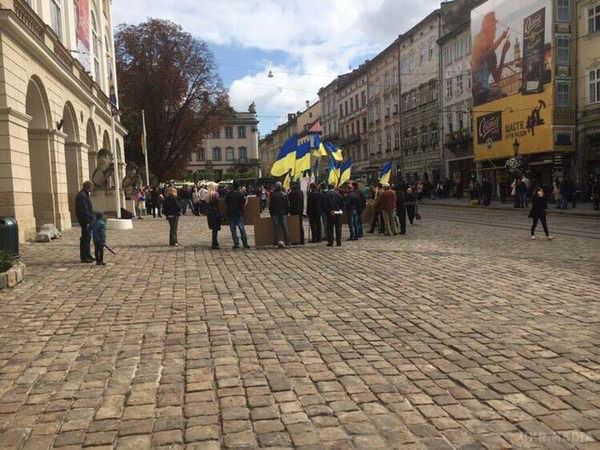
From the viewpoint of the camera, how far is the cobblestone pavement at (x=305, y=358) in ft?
12.0

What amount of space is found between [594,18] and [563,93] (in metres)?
4.18

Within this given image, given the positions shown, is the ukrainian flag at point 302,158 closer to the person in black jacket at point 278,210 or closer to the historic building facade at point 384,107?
the person in black jacket at point 278,210

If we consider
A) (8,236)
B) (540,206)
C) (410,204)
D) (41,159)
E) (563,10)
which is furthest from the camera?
(563,10)

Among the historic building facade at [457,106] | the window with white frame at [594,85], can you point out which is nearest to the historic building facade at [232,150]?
the historic building facade at [457,106]

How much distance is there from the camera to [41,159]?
63.6ft

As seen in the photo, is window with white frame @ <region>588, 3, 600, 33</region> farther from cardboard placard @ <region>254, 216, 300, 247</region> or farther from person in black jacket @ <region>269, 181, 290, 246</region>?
cardboard placard @ <region>254, 216, 300, 247</region>

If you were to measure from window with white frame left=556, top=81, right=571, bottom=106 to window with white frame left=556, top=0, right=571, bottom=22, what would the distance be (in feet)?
11.7

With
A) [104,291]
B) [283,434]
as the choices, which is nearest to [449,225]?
[104,291]

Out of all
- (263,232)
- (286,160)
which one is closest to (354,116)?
(286,160)

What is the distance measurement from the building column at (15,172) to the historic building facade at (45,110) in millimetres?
24

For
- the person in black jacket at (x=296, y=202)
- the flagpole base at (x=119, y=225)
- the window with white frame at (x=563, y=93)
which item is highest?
the window with white frame at (x=563, y=93)

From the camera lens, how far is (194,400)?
4.15m

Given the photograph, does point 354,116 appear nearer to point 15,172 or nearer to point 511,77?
→ point 511,77

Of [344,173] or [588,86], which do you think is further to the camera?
[588,86]
